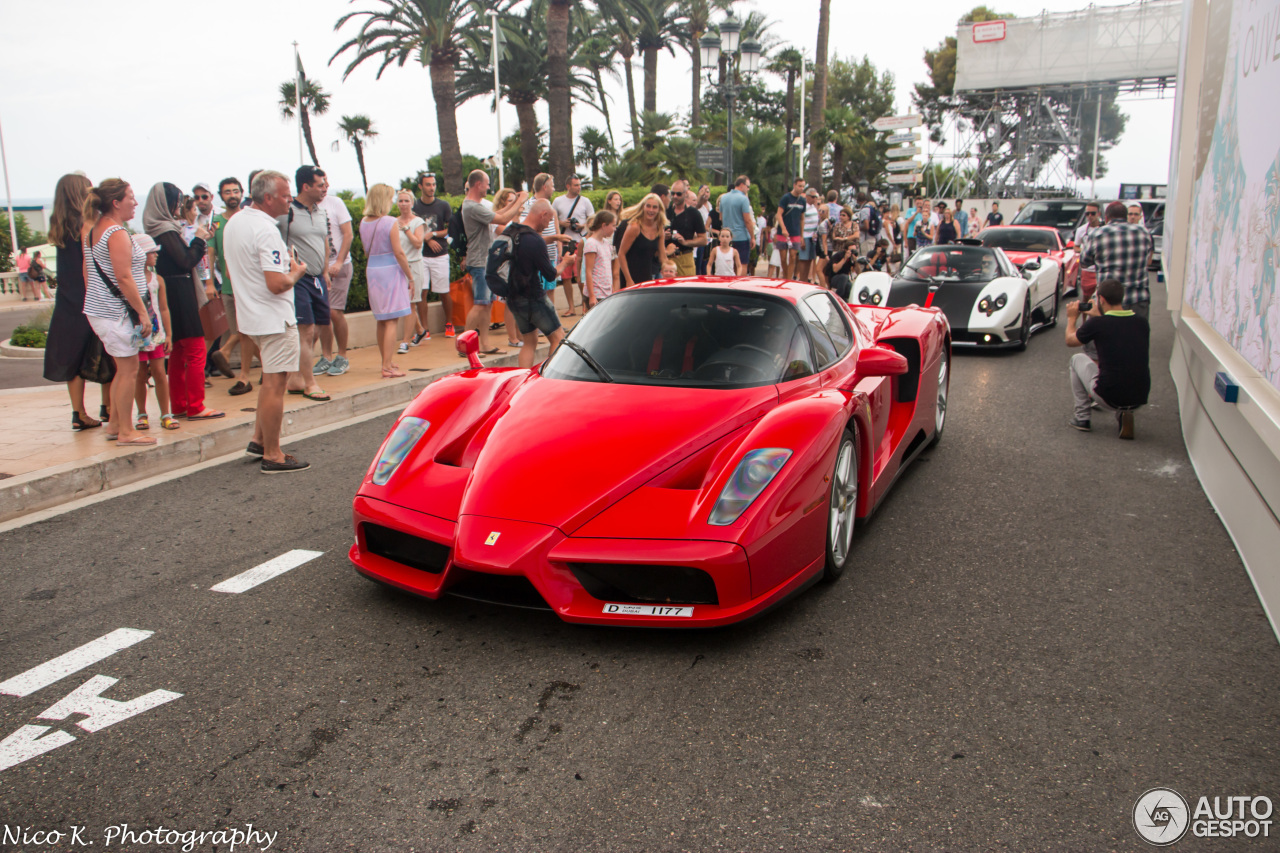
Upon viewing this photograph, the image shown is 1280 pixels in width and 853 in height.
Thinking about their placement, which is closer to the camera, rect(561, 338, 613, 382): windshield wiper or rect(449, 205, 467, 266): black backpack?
rect(561, 338, 613, 382): windshield wiper

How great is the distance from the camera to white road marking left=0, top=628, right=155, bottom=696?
3.12 meters

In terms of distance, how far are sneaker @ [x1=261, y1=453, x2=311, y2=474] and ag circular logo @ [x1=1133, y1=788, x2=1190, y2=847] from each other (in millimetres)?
4974

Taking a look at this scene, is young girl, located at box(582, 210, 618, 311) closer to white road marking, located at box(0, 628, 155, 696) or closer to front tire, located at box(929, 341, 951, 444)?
front tire, located at box(929, 341, 951, 444)

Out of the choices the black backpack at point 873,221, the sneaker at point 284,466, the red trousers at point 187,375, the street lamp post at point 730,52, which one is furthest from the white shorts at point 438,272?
the black backpack at point 873,221

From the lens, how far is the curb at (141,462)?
5172 millimetres

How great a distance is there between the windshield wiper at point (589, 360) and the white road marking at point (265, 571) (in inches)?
61.6

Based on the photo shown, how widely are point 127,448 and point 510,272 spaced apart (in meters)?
3.20

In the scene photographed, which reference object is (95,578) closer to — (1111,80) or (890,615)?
(890,615)

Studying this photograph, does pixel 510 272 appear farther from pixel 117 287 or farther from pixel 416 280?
pixel 117 287

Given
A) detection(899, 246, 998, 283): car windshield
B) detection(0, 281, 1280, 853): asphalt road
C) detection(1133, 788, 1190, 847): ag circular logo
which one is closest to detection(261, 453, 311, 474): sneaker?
detection(0, 281, 1280, 853): asphalt road

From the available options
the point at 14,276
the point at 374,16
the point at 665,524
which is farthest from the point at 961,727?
the point at 14,276

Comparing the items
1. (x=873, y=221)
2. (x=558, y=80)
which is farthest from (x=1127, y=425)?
(x=558, y=80)

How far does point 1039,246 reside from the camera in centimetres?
1482

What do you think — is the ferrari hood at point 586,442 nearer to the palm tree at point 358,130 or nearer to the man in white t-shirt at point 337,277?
the man in white t-shirt at point 337,277
